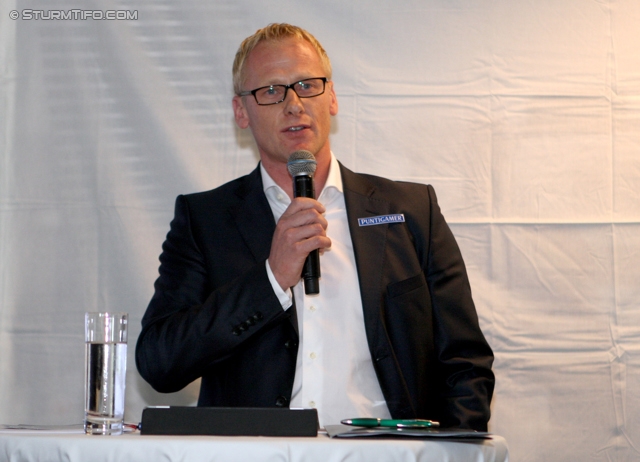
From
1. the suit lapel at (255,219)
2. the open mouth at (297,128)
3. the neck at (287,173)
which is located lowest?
the suit lapel at (255,219)

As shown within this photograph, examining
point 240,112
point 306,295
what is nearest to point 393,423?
point 306,295

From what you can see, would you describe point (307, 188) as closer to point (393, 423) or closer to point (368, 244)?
point (368, 244)

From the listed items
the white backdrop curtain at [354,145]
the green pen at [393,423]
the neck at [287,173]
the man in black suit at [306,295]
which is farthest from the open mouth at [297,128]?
the green pen at [393,423]

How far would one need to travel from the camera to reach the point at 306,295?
199 cm

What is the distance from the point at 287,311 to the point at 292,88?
0.71 m

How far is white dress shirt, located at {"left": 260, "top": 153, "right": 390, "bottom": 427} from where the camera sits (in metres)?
1.91

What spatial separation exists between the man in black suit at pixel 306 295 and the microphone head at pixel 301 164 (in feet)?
0.41

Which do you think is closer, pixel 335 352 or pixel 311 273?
pixel 311 273

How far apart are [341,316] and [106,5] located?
1611mm

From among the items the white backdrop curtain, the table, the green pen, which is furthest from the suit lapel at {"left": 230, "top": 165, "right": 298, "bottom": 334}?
the table

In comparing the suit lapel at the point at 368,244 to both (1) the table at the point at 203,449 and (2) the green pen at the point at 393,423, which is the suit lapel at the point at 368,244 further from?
(1) the table at the point at 203,449

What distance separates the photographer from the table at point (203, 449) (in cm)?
100

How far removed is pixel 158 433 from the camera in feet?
3.69

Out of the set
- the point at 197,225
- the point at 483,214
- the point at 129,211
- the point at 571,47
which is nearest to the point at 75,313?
the point at 129,211
